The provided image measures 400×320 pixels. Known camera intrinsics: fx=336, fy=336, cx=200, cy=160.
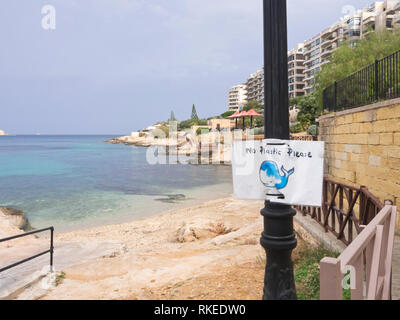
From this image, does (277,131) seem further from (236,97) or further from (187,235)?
(236,97)

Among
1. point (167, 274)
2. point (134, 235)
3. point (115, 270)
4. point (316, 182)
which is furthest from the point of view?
point (134, 235)

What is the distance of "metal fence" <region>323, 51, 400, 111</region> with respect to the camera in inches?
313

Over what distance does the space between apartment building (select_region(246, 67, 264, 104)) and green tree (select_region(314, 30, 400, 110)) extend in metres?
99.0

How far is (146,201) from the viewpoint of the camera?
22.7 metres

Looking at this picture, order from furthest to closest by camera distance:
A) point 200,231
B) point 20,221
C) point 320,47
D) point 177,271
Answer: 1. point 320,47
2. point 20,221
3. point 200,231
4. point 177,271

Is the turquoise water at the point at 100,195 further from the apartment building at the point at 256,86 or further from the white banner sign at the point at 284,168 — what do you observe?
the apartment building at the point at 256,86

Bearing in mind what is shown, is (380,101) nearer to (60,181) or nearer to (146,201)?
(146,201)

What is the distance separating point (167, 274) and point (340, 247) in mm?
3086

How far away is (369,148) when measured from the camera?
8172 millimetres

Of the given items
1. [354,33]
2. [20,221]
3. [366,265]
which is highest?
[354,33]

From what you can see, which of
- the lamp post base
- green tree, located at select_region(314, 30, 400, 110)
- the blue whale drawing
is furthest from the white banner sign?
green tree, located at select_region(314, 30, 400, 110)

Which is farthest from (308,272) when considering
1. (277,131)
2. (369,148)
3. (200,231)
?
(200,231)

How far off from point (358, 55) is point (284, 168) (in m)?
23.3
